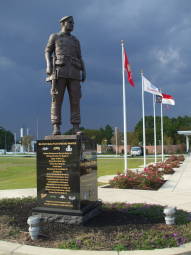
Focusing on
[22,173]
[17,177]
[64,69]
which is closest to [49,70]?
[64,69]

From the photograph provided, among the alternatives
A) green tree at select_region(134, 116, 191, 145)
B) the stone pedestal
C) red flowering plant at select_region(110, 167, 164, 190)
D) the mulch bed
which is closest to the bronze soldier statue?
the stone pedestal

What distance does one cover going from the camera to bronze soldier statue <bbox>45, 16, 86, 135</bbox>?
24.0 ft

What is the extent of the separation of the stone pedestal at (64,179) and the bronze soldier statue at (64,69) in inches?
24.6

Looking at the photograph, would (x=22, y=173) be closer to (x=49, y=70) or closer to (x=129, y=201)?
(x=129, y=201)

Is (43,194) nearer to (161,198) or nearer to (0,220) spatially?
(0,220)

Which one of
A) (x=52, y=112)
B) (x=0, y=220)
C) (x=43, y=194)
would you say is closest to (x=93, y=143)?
(x=52, y=112)

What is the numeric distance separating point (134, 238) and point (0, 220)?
3.05 m

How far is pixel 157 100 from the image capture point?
25.9 m

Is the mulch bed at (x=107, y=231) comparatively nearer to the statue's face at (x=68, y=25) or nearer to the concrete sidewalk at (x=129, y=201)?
the concrete sidewalk at (x=129, y=201)

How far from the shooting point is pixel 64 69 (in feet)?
23.9

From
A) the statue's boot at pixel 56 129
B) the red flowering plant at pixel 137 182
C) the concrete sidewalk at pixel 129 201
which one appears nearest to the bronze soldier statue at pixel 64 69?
the statue's boot at pixel 56 129

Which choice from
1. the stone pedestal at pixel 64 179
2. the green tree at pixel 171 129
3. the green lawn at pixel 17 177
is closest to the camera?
the stone pedestal at pixel 64 179

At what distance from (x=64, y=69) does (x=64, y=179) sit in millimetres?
2637

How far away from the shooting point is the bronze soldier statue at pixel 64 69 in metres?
7.30
